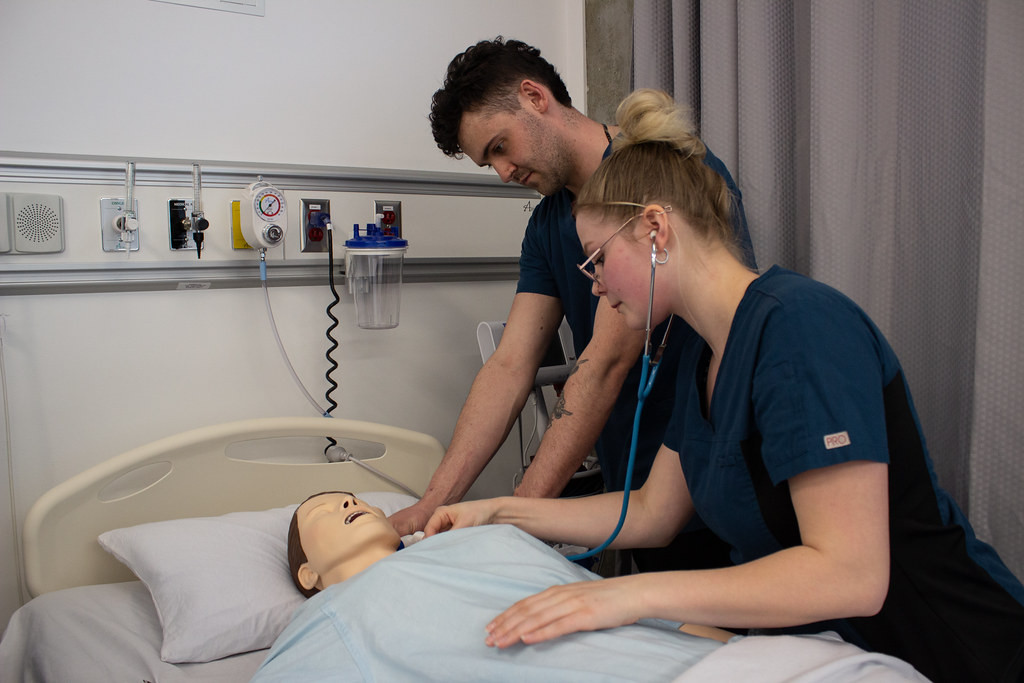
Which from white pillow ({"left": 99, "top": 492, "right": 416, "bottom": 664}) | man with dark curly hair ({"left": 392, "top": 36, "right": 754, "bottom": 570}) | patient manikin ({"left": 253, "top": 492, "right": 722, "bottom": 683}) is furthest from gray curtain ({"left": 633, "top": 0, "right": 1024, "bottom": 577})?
white pillow ({"left": 99, "top": 492, "right": 416, "bottom": 664})

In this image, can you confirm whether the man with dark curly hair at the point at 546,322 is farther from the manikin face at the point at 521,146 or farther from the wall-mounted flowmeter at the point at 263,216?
the wall-mounted flowmeter at the point at 263,216

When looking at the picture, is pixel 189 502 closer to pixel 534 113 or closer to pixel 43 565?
pixel 43 565

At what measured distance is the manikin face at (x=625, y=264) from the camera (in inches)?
44.3

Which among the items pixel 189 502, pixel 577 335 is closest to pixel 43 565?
pixel 189 502

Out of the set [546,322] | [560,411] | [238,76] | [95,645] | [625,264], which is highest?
[238,76]

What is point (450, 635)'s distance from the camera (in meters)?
1.04

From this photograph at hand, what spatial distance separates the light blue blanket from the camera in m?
0.96

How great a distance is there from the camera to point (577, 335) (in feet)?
6.12

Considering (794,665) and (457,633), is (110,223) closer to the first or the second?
(457,633)

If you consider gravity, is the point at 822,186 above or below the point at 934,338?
above

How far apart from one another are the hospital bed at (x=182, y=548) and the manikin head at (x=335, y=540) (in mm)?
99

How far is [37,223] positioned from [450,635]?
1.32 m

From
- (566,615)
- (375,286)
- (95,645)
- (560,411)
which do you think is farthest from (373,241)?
(566,615)

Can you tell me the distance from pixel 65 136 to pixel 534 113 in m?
1.04
